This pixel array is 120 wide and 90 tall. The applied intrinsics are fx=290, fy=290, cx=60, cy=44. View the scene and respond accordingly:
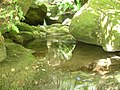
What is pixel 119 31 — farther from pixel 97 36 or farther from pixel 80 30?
pixel 80 30

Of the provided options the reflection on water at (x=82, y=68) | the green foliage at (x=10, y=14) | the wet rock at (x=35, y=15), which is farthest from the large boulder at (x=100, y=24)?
the wet rock at (x=35, y=15)

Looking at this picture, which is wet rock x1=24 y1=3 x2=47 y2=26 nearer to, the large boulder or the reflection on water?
the large boulder

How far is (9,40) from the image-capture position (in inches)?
287

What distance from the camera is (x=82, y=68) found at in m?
5.42

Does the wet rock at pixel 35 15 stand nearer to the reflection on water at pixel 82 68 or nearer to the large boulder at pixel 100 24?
the large boulder at pixel 100 24

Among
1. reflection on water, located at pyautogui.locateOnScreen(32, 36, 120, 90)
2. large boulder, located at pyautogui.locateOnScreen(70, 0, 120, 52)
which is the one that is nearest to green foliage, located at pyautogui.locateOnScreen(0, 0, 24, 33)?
reflection on water, located at pyautogui.locateOnScreen(32, 36, 120, 90)

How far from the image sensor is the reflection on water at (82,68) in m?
4.59

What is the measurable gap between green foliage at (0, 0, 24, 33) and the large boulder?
2.13 m

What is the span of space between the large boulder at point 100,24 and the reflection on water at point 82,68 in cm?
23

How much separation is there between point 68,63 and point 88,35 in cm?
185

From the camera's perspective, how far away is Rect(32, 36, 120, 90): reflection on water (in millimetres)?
4586

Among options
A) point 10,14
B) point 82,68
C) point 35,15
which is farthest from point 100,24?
point 35,15

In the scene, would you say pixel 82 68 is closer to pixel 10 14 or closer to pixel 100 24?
pixel 10 14

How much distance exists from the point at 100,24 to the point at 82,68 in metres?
2.23
